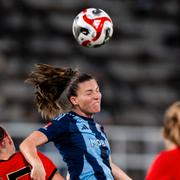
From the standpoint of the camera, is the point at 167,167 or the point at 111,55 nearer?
the point at 167,167

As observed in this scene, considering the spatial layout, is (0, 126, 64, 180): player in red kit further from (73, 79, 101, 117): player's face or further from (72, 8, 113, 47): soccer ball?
(72, 8, 113, 47): soccer ball

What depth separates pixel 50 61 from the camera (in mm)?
14523

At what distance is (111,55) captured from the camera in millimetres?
14656

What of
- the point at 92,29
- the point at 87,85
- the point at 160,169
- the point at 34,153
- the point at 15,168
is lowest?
the point at 160,169

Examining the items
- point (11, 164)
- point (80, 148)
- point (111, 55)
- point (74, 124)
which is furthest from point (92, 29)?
point (111, 55)

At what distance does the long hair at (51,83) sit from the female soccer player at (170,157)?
0.81m

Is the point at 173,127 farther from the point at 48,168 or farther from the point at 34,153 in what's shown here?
the point at 34,153

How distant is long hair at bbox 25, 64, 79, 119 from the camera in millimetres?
5309

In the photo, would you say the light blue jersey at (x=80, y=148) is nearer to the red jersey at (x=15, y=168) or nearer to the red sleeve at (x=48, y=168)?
the red sleeve at (x=48, y=168)

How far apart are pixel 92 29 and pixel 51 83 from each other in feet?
2.29

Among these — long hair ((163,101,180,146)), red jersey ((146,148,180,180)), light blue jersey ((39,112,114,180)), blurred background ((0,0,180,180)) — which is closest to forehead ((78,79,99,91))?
light blue jersey ((39,112,114,180))

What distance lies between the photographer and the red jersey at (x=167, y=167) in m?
4.96

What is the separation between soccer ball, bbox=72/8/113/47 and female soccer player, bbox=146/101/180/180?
106 centimetres

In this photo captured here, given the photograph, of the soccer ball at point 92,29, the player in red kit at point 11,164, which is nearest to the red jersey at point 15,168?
the player in red kit at point 11,164
